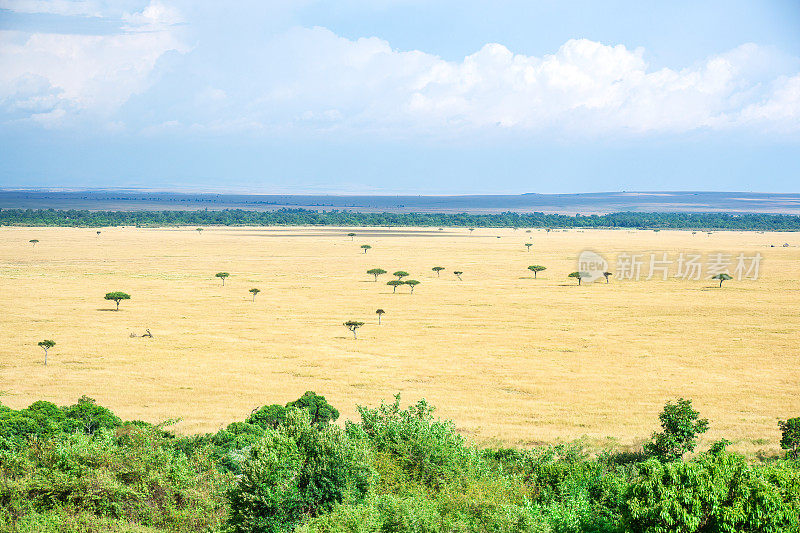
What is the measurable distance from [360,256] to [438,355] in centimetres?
8086

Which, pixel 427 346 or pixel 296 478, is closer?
pixel 296 478

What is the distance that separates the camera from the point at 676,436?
30562 mm

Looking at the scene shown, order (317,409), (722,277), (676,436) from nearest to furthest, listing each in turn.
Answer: (676,436)
(317,409)
(722,277)

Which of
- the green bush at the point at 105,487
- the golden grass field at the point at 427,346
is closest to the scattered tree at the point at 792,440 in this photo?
the golden grass field at the point at 427,346

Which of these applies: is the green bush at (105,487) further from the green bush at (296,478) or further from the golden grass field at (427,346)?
the golden grass field at (427,346)

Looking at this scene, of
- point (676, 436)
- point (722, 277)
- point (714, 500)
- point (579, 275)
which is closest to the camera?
point (714, 500)

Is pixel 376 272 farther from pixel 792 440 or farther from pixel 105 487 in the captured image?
pixel 105 487

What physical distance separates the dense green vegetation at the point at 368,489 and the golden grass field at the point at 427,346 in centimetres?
1138

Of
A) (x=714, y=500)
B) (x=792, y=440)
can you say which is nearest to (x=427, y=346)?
(x=792, y=440)

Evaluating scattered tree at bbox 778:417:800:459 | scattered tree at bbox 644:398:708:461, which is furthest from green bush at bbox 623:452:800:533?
scattered tree at bbox 778:417:800:459

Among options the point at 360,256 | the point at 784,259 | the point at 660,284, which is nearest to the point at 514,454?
the point at 660,284

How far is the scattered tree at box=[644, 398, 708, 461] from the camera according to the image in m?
30.0

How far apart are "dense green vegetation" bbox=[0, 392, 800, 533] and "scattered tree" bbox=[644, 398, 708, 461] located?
155 inches

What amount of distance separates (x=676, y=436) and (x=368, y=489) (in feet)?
54.2
